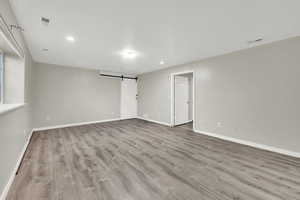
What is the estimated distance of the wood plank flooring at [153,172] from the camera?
5.16 feet

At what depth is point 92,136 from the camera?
3812 mm

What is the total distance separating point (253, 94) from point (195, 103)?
161 cm

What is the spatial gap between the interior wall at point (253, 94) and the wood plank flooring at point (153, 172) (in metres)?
0.48

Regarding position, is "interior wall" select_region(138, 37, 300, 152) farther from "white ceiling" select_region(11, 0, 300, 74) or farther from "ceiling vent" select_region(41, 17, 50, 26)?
"ceiling vent" select_region(41, 17, 50, 26)

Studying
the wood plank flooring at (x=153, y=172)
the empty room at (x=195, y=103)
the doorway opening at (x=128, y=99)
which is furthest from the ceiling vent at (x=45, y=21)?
the doorway opening at (x=128, y=99)

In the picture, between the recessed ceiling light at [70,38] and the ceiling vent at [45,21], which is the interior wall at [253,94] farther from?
the ceiling vent at [45,21]

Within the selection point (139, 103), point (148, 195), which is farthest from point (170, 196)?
point (139, 103)

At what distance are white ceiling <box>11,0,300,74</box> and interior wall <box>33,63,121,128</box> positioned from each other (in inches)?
71.4

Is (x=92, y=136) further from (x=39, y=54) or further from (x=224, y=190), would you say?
(x=224, y=190)

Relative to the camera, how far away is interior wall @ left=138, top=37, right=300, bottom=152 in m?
2.62

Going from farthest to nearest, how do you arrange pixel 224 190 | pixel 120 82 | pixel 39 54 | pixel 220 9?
pixel 120 82, pixel 39 54, pixel 220 9, pixel 224 190

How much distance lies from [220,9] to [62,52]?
12.4 feet

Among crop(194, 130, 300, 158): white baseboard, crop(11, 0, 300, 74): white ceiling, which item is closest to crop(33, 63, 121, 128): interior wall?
crop(11, 0, 300, 74): white ceiling

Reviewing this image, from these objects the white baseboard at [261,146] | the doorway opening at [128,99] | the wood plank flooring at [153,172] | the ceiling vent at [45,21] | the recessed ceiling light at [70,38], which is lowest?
the wood plank flooring at [153,172]
